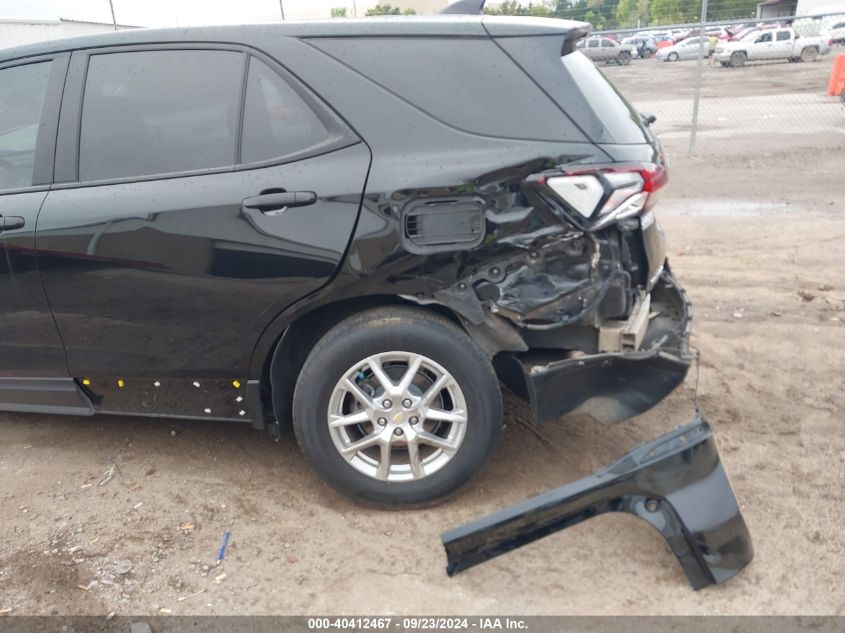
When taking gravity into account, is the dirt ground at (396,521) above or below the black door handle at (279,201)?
below

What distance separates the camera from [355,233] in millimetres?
3137

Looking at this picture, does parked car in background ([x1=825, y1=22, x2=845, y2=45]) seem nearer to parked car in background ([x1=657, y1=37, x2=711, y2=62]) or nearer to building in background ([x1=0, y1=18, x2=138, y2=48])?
parked car in background ([x1=657, y1=37, x2=711, y2=62])

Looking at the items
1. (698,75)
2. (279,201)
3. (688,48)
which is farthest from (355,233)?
(688,48)

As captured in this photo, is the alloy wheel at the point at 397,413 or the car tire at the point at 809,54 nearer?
the alloy wheel at the point at 397,413

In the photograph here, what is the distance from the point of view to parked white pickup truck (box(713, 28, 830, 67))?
28859 mm

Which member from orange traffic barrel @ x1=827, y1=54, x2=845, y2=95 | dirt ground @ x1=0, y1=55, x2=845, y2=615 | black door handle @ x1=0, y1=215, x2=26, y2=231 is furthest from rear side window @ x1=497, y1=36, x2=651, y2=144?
orange traffic barrel @ x1=827, y1=54, x2=845, y2=95

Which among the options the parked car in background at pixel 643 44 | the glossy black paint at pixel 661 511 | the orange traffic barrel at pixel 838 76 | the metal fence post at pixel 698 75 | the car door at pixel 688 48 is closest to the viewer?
the glossy black paint at pixel 661 511

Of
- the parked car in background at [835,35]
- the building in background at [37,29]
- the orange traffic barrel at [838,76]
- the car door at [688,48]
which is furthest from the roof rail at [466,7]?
the car door at [688,48]

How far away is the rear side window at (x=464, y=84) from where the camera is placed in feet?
10.2

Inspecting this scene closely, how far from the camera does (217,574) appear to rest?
3.03 metres

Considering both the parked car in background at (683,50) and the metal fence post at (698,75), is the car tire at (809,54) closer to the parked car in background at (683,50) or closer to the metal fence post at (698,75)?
the parked car in background at (683,50)

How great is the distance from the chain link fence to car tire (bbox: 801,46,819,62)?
37 millimetres

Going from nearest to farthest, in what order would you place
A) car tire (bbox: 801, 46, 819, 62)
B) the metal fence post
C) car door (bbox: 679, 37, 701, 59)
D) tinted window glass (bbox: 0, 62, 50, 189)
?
tinted window glass (bbox: 0, 62, 50, 189) < the metal fence post < car tire (bbox: 801, 46, 819, 62) < car door (bbox: 679, 37, 701, 59)

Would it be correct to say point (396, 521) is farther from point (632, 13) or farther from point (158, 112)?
point (632, 13)
